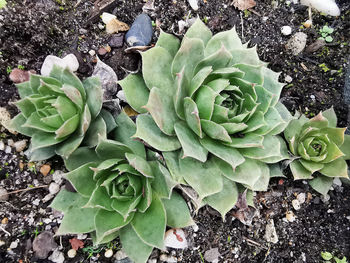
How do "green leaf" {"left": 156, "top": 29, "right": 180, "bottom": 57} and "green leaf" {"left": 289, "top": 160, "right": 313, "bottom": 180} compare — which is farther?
"green leaf" {"left": 289, "top": 160, "right": 313, "bottom": 180}

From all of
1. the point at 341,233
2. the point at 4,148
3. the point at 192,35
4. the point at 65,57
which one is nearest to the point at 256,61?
the point at 192,35

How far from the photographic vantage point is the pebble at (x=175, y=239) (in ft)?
6.38

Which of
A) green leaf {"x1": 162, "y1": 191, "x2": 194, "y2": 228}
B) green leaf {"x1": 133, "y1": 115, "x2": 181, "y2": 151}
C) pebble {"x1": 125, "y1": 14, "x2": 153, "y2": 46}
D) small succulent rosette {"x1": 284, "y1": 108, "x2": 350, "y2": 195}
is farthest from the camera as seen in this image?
pebble {"x1": 125, "y1": 14, "x2": 153, "y2": 46}

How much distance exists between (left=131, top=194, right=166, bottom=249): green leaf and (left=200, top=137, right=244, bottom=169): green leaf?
417 millimetres

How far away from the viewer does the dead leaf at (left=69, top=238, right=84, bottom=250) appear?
1.88 metres

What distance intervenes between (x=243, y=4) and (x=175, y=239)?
1.88 meters

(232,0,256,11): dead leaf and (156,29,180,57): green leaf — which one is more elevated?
(232,0,256,11): dead leaf

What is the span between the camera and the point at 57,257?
185cm

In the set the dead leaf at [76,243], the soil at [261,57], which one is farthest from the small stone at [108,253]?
the dead leaf at [76,243]

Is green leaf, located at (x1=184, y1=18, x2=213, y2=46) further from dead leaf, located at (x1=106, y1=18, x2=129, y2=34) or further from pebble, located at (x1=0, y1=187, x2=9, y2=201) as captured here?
pebble, located at (x1=0, y1=187, x2=9, y2=201)

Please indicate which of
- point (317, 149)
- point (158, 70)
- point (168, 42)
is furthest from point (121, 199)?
point (317, 149)

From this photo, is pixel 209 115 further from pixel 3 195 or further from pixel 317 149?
pixel 3 195

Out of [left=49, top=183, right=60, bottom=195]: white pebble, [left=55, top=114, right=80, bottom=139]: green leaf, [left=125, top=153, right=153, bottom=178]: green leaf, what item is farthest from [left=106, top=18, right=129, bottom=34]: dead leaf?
[left=49, top=183, right=60, bottom=195]: white pebble

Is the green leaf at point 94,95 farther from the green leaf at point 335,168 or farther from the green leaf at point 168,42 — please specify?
the green leaf at point 335,168
